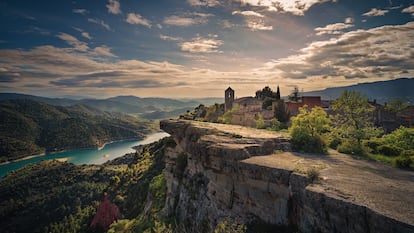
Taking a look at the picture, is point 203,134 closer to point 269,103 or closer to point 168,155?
point 168,155

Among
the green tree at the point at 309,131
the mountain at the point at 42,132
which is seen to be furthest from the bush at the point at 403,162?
the mountain at the point at 42,132

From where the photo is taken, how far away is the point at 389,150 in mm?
12398

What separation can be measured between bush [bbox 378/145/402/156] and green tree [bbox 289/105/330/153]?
331 centimetres

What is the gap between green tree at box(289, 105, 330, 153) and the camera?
41.0 ft

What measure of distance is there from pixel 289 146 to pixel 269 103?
3742cm

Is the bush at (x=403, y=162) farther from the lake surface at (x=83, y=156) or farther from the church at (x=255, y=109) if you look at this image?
the lake surface at (x=83, y=156)

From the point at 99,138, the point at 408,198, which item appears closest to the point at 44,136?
the point at 99,138

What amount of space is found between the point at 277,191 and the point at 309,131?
6628 mm

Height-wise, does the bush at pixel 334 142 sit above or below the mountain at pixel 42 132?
above

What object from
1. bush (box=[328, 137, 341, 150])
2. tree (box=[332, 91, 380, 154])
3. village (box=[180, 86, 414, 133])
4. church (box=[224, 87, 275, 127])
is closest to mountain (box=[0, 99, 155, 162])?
church (box=[224, 87, 275, 127])

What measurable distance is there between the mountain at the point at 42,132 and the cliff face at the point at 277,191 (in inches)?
6598

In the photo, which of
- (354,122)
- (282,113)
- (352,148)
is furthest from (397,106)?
(352,148)

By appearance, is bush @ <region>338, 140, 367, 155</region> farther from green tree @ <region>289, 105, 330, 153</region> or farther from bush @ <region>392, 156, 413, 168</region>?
bush @ <region>392, 156, 413, 168</region>

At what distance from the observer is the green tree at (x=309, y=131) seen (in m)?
12.5
